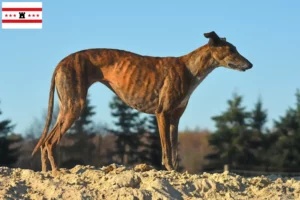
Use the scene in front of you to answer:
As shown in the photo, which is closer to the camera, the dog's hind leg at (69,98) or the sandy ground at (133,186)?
the sandy ground at (133,186)

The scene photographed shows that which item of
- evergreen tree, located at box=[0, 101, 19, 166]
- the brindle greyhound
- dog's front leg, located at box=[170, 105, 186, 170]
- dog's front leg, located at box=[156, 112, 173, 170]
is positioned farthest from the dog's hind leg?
evergreen tree, located at box=[0, 101, 19, 166]

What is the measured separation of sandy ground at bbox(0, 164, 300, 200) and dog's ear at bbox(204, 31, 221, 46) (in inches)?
109

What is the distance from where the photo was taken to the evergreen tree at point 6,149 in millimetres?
43125

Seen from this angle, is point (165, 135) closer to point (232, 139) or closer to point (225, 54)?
point (225, 54)

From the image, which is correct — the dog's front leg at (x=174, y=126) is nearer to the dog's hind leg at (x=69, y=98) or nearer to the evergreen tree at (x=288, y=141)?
the dog's hind leg at (x=69, y=98)

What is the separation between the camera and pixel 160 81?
12516 millimetres

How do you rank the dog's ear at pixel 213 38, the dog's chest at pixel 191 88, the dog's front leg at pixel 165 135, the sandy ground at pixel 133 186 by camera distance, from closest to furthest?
1. the sandy ground at pixel 133 186
2. the dog's front leg at pixel 165 135
3. the dog's chest at pixel 191 88
4. the dog's ear at pixel 213 38

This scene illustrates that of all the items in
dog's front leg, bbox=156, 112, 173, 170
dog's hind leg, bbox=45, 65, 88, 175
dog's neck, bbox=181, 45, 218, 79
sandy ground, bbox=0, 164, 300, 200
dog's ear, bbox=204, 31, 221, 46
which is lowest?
sandy ground, bbox=0, 164, 300, 200

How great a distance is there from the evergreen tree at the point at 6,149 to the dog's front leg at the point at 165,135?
31.2 m

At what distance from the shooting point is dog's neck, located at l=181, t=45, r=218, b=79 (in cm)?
1282

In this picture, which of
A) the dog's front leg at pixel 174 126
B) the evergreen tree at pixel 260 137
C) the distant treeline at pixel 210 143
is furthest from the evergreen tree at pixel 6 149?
the dog's front leg at pixel 174 126

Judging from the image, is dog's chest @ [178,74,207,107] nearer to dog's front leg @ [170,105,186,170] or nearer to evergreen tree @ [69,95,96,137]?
dog's front leg @ [170,105,186,170]

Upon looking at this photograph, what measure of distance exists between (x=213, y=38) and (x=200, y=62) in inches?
20.8

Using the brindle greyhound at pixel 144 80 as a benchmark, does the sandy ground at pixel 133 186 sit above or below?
below
